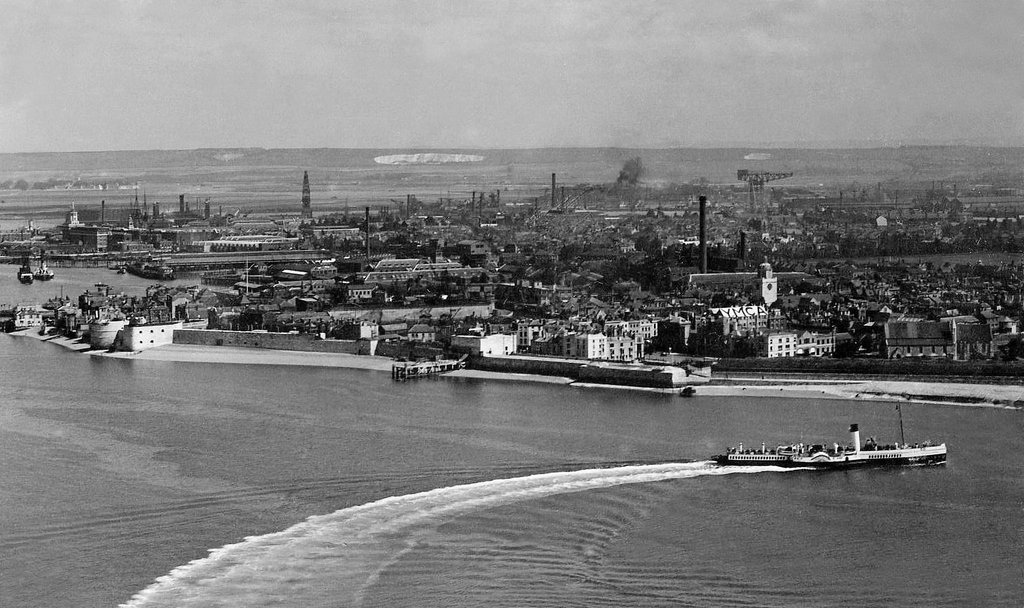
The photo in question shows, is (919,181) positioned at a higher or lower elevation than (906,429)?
higher

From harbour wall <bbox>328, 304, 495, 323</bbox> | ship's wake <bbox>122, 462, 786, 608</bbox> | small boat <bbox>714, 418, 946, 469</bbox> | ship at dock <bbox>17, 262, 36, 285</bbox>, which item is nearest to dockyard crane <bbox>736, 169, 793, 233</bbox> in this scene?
ship at dock <bbox>17, 262, 36, 285</bbox>

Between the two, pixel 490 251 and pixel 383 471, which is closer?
pixel 383 471

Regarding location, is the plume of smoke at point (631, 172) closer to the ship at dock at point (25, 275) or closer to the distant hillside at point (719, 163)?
the distant hillside at point (719, 163)

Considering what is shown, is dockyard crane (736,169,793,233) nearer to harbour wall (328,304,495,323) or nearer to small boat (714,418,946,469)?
harbour wall (328,304,495,323)

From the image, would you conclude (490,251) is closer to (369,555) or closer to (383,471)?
(383,471)

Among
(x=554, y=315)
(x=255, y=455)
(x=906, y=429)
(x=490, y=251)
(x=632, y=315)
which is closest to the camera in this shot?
(x=255, y=455)

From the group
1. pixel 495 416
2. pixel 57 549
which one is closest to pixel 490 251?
pixel 495 416

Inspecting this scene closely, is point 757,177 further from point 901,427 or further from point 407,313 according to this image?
point 901,427
